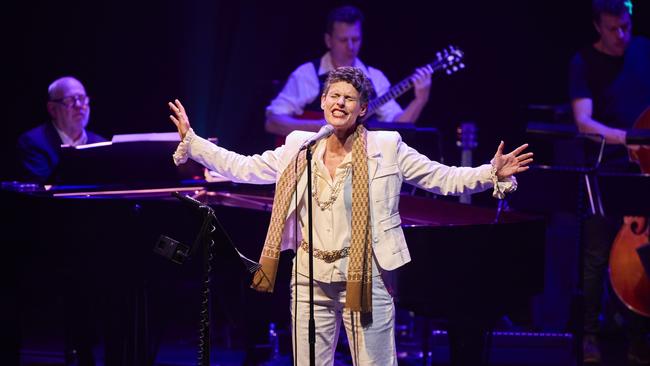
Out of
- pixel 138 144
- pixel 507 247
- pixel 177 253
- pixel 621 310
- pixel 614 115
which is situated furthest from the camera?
pixel 621 310

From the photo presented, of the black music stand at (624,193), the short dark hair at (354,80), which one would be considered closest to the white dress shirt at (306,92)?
the black music stand at (624,193)

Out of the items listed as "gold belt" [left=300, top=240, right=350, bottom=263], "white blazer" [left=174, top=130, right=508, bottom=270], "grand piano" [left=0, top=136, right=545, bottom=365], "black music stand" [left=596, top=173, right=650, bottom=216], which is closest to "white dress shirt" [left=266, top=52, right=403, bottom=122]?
"grand piano" [left=0, top=136, right=545, bottom=365]

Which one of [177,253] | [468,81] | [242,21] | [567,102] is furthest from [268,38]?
[177,253]

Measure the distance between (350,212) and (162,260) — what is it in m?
→ 1.60

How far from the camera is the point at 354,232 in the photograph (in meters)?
4.32

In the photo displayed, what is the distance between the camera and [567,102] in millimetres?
8148

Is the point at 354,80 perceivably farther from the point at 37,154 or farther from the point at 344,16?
the point at 37,154

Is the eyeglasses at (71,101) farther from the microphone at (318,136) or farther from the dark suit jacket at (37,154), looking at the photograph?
the microphone at (318,136)

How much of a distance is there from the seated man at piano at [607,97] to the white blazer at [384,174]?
2.71m

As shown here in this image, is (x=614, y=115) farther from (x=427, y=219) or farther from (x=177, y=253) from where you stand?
(x=177, y=253)

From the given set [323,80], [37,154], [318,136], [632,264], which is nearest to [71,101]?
[37,154]

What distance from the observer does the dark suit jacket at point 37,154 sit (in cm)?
692

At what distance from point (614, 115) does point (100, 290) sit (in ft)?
12.7

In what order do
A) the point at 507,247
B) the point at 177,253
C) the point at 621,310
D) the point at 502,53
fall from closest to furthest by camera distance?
the point at 177,253, the point at 507,247, the point at 621,310, the point at 502,53
